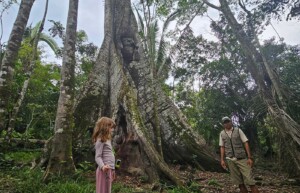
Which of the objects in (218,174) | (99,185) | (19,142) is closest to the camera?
(99,185)

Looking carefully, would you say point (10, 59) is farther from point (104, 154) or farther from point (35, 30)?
point (35, 30)

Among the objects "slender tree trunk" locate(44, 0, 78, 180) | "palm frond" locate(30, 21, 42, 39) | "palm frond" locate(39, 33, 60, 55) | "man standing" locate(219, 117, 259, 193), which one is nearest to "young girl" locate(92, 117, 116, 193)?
"slender tree trunk" locate(44, 0, 78, 180)

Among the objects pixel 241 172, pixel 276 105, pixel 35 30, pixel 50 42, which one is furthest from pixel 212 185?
pixel 50 42

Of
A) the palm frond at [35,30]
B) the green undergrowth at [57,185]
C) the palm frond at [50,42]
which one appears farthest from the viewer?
the palm frond at [50,42]

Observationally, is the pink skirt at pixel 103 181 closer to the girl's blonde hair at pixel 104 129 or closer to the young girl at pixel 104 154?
the young girl at pixel 104 154

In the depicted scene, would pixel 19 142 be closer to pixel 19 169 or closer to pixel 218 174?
pixel 19 169

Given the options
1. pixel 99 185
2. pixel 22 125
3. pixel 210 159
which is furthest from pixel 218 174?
pixel 22 125

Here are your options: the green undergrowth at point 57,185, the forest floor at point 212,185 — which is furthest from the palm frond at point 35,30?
the forest floor at point 212,185

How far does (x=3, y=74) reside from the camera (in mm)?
5559

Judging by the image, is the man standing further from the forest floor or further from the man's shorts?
the forest floor

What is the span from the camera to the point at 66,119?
5973 mm

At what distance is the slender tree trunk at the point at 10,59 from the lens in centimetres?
542

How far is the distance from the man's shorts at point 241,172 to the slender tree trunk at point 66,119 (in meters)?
3.14

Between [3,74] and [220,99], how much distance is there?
12.9m
